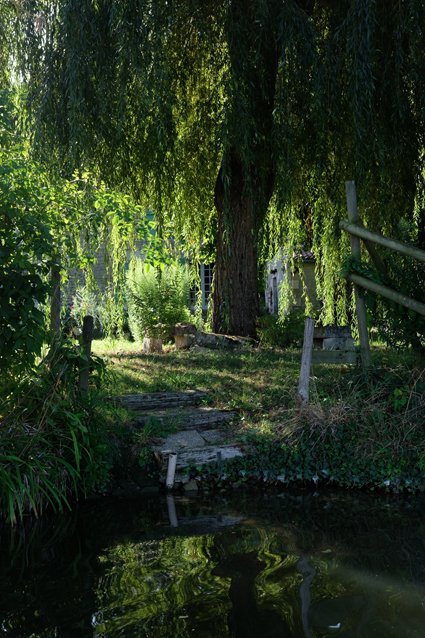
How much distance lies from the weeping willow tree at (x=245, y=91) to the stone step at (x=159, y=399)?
1.80 metres

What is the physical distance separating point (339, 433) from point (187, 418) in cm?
155

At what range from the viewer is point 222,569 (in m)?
4.78

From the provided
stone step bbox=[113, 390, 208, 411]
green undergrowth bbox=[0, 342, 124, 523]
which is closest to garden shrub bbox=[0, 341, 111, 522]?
green undergrowth bbox=[0, 342, 124, 523]

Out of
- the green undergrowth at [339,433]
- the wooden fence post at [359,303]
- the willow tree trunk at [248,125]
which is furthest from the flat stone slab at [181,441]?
the willow tree trunk at [248,125]

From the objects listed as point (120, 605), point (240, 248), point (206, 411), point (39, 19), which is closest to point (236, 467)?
point (206, 411)

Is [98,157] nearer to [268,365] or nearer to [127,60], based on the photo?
[127,60]

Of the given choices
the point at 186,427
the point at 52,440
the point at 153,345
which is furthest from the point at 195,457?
the point at 153,345

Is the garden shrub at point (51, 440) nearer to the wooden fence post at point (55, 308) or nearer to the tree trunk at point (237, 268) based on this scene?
the wooden fence post at point (55, 308)

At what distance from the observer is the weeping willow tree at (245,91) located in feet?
25.9

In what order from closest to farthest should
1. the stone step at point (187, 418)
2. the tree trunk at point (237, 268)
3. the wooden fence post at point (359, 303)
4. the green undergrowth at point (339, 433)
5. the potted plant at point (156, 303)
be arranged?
the green undergrowth at point (339, 433), the stone step at point (187, 418), the wooden fence post at point (359, 303), the tree trunk at point (237, 268), the potted plant at point (156, 303)

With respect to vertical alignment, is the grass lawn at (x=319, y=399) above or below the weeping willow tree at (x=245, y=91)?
below

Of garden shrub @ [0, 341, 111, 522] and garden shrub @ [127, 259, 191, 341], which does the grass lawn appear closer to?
garden shrub @ [0, 341, 111, 522]

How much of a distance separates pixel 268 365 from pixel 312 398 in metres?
2.22

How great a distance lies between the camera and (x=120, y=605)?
167 inches
